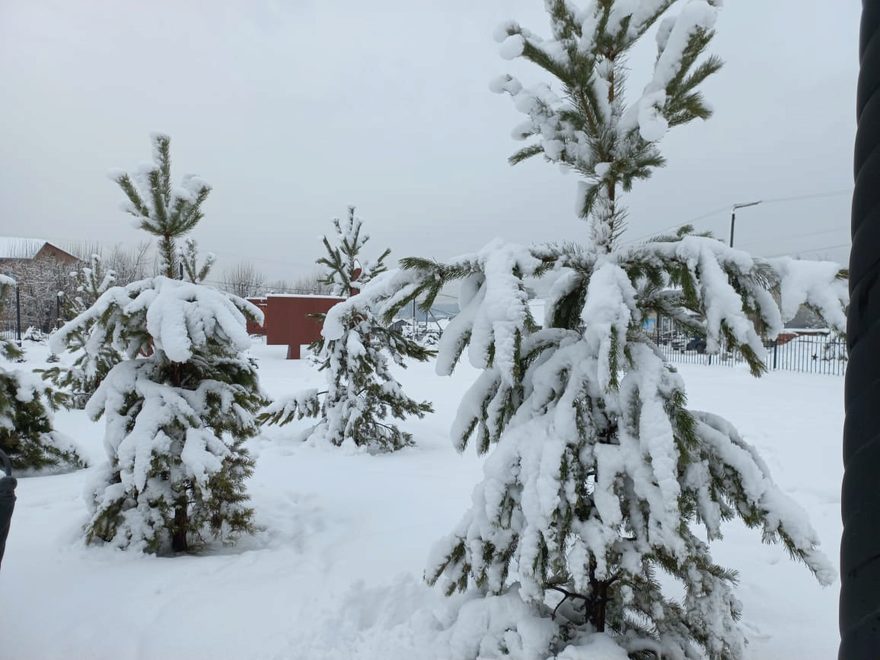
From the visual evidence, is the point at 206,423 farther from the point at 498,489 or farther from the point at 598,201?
the point at 598,201

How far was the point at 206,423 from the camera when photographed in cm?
396

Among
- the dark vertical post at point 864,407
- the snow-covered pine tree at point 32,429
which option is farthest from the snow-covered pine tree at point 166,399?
the dark vertical post at point 864,407

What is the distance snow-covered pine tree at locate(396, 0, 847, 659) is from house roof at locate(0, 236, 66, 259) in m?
52.9

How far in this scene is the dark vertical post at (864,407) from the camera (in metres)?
0.47

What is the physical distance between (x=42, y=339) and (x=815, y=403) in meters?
36.8

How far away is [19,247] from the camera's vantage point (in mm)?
44156

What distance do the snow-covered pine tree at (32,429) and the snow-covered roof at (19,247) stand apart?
46.6 m

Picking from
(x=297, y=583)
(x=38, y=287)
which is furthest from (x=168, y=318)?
→ (x=38, y=287)

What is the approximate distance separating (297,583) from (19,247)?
55621 mm

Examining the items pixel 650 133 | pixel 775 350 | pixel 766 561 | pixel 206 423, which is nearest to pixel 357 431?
pixel 206 423

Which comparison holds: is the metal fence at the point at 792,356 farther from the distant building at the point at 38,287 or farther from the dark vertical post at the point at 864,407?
the distant building at the point at 38,287

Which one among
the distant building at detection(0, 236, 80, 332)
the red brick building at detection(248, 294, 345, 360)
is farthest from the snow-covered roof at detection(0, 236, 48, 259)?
the red brick building at detection(248, 294, 345, 360)

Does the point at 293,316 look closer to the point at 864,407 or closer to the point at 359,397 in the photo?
the point at 359,397

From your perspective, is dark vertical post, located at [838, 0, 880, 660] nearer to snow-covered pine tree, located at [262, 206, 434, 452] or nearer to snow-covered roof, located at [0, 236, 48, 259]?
snow-covered pine tree, located at [262, 206, 434, 452]
